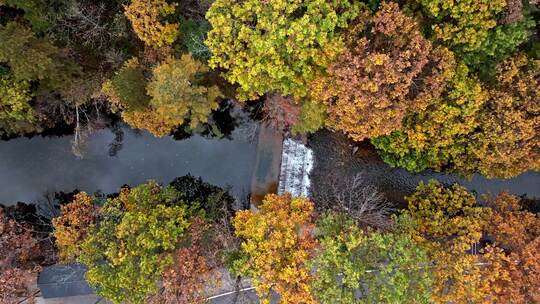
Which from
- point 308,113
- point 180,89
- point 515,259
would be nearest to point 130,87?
point 180,89

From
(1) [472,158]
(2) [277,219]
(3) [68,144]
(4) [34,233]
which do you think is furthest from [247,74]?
(4) [34,233]

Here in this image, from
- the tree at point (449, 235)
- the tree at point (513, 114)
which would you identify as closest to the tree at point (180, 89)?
the tree at point (449, 235)

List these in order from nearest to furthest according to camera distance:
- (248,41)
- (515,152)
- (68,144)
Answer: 1. (248,41)
2. (515,152)
3. (68,144)

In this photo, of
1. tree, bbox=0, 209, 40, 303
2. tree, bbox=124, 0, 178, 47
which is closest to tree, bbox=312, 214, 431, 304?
tree, bbox=124, 0, 178, 47

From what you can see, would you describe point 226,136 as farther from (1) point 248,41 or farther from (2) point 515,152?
(2) point 515,152

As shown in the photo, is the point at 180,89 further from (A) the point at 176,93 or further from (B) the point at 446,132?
(B) the point at 446,132

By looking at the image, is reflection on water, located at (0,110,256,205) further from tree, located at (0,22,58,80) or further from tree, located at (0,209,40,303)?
tree, located at (0,22,58,80)
